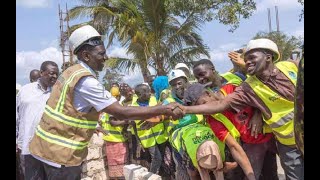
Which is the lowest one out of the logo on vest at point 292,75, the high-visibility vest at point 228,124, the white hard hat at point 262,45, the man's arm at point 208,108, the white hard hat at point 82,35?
the high-visibility vest at point 228,124

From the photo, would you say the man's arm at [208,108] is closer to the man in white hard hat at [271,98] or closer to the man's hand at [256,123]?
the man in white hard hat at [271,98]

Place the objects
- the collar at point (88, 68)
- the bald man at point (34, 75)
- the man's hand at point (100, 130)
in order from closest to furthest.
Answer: the collar at point (88, 68) < the man's hand at point (100, 130) < the bald man at point (34, 75)

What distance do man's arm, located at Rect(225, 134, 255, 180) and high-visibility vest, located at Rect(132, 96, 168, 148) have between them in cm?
250

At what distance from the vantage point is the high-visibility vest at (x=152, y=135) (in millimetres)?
6520

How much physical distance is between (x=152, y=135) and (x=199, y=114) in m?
2.69

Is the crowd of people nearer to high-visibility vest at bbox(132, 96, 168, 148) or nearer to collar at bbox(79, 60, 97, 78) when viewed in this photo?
collar at bbox(79, 60, 97, 78)

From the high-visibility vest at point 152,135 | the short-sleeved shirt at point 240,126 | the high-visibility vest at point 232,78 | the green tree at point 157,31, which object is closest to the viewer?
the short-sleeved shirt at point 240,126

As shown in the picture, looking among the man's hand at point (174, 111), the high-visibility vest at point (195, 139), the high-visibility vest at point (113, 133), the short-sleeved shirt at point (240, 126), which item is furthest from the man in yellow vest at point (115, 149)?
the man's hand at point (174, 111)

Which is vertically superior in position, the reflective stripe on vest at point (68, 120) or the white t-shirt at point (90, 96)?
the white t-shirt at point (90, 96)

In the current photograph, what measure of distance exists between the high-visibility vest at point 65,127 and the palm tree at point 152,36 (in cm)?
1172

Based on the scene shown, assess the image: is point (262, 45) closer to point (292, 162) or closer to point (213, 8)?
point (292, 162)

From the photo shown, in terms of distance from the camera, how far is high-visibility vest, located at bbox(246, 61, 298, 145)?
3758mm

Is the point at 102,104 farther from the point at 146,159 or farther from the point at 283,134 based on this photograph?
the point at 146,159
